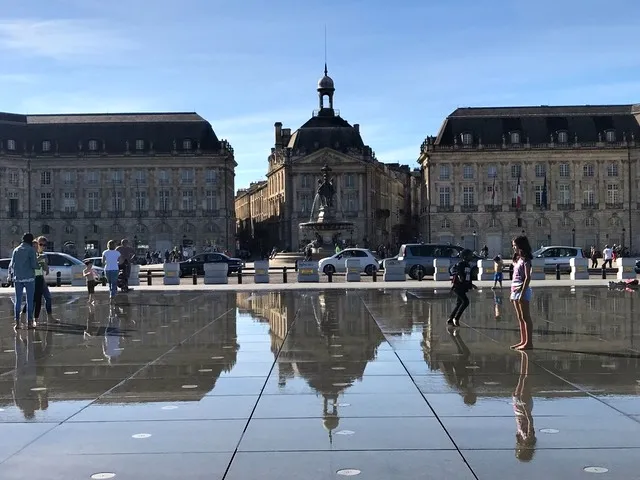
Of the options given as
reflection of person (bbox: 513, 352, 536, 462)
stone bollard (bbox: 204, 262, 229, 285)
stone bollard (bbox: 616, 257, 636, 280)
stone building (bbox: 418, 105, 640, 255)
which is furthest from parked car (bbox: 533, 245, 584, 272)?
stone building (bbox: 418, 105, 640, 255)

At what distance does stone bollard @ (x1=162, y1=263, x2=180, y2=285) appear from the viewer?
3544 centimetres

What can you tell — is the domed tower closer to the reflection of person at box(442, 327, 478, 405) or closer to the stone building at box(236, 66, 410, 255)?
the stone building at box(236, 66, 410, 255)

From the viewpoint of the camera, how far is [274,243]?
122 meters

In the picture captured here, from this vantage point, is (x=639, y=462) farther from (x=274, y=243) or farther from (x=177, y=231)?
(x=274, y=243)

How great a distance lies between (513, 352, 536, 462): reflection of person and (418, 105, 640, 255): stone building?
314 ft

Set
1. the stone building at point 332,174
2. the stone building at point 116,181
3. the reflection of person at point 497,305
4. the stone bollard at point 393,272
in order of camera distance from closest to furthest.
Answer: the reflection of person at point 497,305 → the stone bollard at point 393,272 → the stone building at point 116,181 → the stone building at point 332,174

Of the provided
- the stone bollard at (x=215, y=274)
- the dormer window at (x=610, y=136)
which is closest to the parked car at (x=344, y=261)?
the stone bollard at (x=215, y=274)

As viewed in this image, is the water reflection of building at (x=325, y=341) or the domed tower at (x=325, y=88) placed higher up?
the domed tower at (x=325, y=88)

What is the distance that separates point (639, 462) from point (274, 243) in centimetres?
11617

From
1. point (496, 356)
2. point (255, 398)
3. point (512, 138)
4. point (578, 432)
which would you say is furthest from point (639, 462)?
point (512, 138)

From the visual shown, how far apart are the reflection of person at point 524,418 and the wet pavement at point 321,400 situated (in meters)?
0.03

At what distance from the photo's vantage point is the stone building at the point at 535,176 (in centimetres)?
10412

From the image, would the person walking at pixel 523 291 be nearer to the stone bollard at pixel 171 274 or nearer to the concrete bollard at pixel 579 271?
the stone bollard at pixel 171 274

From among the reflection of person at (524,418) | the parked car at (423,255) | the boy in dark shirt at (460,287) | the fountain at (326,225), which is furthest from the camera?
the fountain at (326,225)
